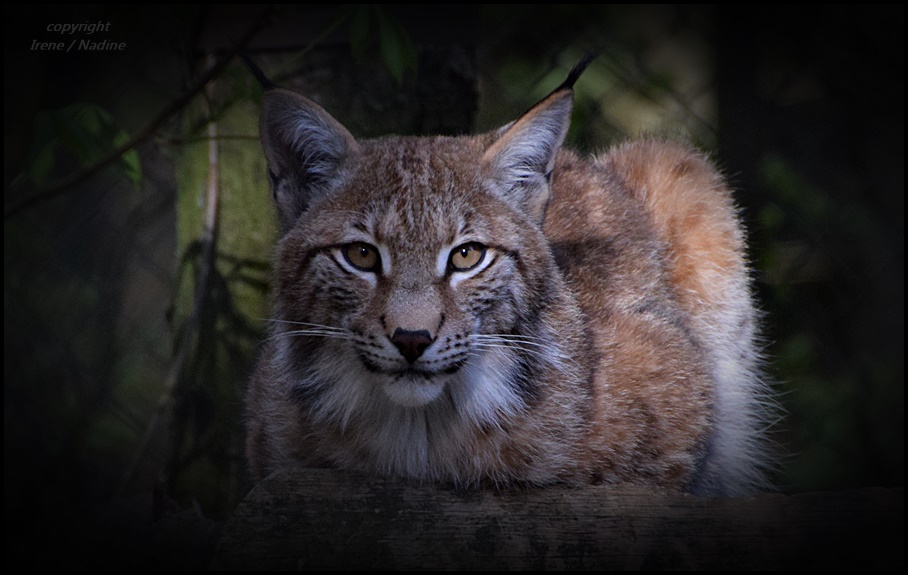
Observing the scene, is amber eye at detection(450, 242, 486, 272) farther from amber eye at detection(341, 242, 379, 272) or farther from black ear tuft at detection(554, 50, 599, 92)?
black ear tuft at detection(554, 50, 599, 92)

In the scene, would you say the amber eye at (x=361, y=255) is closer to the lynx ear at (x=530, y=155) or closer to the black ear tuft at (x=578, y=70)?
the lynx ear at (x=530, y=155)

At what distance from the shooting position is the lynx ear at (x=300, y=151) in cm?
208

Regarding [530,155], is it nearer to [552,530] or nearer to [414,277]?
[414,277]

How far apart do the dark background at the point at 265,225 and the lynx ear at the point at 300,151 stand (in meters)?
0.86

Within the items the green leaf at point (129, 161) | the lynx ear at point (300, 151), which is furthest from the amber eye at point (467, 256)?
the green leaf at point (129, 161)

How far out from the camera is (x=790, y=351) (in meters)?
3.76

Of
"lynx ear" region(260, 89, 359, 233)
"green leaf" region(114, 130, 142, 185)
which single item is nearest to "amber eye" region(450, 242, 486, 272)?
"lynx ear" region(260, 89, 359, 233)

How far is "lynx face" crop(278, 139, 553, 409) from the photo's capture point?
1.84 metres

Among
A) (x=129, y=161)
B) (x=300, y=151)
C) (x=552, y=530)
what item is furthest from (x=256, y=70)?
(x=552, y=530)

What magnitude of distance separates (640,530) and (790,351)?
7.12 feet

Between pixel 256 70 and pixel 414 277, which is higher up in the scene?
pixel 256 70

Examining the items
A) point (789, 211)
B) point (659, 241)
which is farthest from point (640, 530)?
point (789, 211)

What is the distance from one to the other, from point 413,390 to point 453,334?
151 millimetres

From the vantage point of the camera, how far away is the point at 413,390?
1871 millimetres
